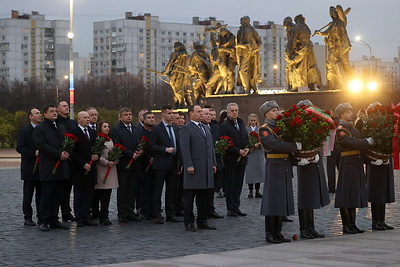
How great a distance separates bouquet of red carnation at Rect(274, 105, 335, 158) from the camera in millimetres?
11562

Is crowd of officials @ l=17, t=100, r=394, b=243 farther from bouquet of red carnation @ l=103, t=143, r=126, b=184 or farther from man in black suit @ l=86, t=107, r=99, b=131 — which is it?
bouquet of red carnation @ l=103, t=143, r=126, b=184

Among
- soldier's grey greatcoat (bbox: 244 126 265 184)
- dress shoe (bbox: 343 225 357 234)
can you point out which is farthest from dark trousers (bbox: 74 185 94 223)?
soldier's grey greatcoat (bbox: 244 126 265 184)

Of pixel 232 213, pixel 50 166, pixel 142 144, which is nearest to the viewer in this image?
pixel 50 166

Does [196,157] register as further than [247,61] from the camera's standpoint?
No

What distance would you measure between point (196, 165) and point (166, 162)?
4.27 feet

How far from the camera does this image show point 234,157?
15.5 m

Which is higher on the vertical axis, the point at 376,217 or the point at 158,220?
the point at 376,217

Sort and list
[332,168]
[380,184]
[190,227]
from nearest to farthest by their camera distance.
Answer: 1. [380,184]
2. [190,227]
3. [332,168]

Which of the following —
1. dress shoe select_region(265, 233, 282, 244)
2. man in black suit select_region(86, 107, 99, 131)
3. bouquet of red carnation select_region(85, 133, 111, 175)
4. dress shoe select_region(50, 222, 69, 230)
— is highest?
man in black suit select_region(86, 107, 99, 131)

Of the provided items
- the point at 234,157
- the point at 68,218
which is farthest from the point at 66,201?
the point at 234,157

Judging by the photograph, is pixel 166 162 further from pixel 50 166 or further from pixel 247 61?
pixel 247 61

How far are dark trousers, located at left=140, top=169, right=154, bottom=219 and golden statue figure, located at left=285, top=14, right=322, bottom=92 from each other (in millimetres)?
19725

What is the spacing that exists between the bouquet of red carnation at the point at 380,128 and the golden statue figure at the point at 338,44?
2088cm

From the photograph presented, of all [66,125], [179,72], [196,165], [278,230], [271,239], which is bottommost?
[271,239]
